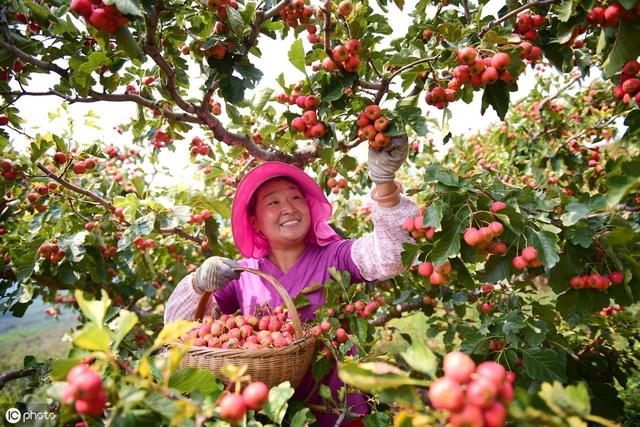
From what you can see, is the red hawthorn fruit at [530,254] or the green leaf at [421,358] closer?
the green leaf at [421,358]

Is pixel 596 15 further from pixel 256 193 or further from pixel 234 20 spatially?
pixel 256 193

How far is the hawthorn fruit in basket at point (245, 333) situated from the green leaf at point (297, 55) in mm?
1163

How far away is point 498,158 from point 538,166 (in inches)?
52.1

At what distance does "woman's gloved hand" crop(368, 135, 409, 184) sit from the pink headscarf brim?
2.21 feet

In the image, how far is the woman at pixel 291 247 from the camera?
1822 millimetres

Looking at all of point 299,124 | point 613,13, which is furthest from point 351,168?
point 613,13

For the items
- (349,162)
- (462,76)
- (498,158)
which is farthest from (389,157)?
(498,158)

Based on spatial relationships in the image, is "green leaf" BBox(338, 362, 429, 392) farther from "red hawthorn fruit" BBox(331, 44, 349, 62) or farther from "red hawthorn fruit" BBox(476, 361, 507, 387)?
"red hawthorn fruit" BBox(331, 44, 349, 62)

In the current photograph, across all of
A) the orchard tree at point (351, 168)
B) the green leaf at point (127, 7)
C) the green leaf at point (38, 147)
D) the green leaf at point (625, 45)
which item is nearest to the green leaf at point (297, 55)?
the orchard tree at point (351, 168)

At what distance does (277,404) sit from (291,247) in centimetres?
130

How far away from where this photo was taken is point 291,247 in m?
2.38

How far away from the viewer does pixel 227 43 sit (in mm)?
1804

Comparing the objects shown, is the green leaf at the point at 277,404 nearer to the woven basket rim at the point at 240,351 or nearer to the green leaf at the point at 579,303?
the woven basket rim at the point at 240,351

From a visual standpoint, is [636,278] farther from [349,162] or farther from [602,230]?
[349,162]
